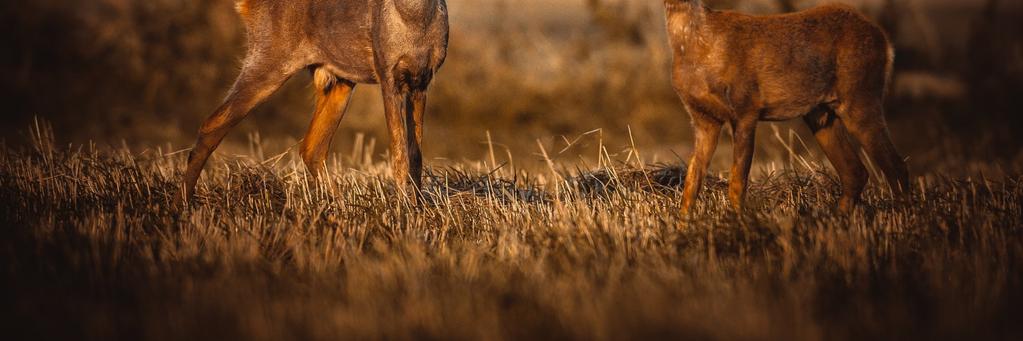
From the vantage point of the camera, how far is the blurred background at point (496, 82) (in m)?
14.3

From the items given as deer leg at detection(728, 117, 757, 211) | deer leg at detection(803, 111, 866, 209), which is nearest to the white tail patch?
deer leg at detection(728, 117, 757, 211)

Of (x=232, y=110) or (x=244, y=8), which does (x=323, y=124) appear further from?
(x=244, y=8)

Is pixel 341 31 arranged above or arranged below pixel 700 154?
above

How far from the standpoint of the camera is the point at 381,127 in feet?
49.0

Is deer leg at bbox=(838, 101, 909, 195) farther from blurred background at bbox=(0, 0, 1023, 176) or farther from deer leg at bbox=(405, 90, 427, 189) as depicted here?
blurred background at bbox=(0, 0, 1023, 176)

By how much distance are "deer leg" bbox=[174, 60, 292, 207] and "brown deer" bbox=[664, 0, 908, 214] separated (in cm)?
279

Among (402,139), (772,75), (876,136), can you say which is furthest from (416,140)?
(876,136)

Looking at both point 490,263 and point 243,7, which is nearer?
point 490,263

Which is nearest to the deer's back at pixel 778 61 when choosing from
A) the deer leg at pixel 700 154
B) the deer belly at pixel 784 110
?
the deer belly at pixel 784 110

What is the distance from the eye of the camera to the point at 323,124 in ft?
26.0

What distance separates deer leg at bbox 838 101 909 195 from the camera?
21.4 ft

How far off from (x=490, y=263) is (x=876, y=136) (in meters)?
2.74

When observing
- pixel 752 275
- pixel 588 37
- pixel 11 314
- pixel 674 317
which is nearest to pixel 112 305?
pixel 11 314

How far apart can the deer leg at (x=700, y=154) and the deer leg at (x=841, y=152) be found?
2.82 ft
